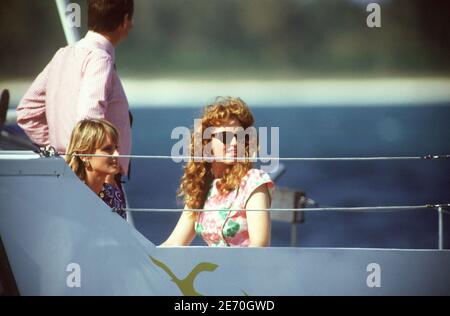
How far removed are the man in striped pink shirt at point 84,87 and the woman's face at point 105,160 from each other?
0.14 metres

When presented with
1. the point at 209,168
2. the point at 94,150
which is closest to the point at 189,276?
the point at 209,168

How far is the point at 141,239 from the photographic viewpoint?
11.6 ft

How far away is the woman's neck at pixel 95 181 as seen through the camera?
3617 mm

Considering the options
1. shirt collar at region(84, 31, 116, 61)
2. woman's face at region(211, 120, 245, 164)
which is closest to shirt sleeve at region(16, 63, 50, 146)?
shirt collar at region(84, 31, 116, 61)

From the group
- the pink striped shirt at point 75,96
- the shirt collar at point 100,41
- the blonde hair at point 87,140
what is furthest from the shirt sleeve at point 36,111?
the blonde hair at point 87,140

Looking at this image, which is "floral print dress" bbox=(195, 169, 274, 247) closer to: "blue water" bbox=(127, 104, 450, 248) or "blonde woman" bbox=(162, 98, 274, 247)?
"blonde woman" bbox=(162, 98, 274, 247)

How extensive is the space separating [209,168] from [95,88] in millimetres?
436

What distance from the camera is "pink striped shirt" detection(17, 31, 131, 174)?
374cm

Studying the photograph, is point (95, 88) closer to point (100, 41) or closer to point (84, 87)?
point (84, 87)

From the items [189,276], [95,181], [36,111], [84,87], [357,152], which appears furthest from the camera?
[357,152]

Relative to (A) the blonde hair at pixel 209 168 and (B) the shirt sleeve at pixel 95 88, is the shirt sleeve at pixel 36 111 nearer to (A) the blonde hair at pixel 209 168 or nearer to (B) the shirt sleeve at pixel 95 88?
(B) the shirt sleeve at pixel 95 88

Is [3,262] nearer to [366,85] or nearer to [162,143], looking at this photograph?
[162,143]

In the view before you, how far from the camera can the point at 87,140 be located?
3604mm

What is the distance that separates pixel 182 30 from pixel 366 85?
68 centimetres
